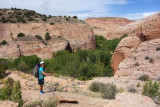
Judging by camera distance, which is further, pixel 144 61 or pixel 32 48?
pixel 32 48

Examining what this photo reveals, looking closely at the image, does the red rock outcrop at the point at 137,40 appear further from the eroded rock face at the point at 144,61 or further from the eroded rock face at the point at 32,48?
the eroded rock face at the point at 32,48

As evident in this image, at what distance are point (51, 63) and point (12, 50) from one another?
10.1 metres

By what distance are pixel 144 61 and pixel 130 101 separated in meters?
11.4

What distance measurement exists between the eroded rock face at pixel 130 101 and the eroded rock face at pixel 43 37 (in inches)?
924

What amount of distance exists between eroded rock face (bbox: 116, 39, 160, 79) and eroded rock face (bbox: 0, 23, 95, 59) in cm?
1533

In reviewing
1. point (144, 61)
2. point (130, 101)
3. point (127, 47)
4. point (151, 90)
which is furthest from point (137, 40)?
point (130, 101)

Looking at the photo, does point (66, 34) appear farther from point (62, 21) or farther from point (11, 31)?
point (11, 31)

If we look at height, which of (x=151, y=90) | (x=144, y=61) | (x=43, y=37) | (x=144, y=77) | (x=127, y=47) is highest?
(x=43, y=37)

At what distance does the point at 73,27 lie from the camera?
3581 centimetres

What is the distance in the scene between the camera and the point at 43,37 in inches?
1204

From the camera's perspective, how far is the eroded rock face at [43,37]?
1029 inches

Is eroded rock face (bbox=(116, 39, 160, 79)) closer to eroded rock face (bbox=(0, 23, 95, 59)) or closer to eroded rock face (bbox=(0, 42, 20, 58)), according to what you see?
eroded rock face (bbox=(0, 23, 95, 59))

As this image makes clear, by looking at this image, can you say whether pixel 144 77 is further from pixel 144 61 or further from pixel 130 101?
pixel 130 101

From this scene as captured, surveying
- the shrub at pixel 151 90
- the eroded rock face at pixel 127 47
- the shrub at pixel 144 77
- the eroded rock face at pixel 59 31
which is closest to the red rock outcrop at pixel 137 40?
the eroded rock face at pixel 127 47
